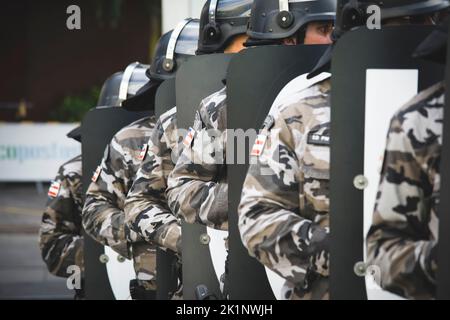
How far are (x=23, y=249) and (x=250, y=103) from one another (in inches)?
312

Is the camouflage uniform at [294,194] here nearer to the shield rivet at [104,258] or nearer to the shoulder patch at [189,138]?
the shoulder patch at [189,138]

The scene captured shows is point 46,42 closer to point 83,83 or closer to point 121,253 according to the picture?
point 83,83

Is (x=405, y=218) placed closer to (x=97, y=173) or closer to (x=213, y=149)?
(x=213, y=149)

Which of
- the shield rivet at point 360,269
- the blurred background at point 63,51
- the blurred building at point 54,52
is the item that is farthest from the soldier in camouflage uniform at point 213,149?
the blurred building at point 54,52

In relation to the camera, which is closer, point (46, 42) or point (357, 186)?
point (357, 186)

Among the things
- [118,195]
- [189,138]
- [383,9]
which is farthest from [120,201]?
[383,9]

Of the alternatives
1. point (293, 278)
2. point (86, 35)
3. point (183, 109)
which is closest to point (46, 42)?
point (86, 35)

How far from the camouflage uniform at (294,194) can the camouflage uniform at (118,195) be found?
1.75 meters

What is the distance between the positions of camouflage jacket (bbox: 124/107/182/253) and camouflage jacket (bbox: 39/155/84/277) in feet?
3.75

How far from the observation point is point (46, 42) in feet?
60.3

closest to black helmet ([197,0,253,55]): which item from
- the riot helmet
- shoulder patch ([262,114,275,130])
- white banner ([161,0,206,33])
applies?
the riot helmet
